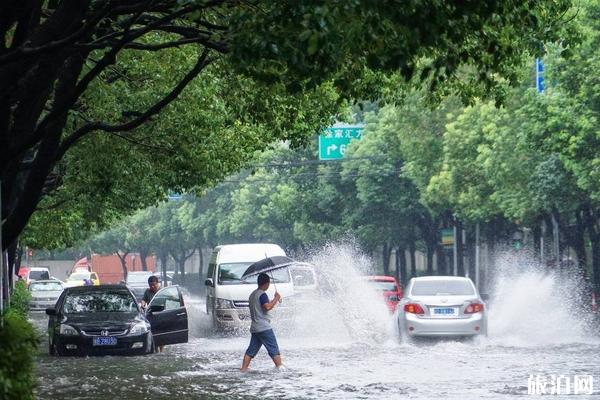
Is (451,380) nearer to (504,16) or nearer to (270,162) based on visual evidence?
(504,16)

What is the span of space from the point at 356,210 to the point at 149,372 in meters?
50.9

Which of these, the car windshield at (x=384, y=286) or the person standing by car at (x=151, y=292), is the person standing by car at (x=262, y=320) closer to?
the person standing by car at (x=151, y=292)

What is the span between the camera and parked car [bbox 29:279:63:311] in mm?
63516

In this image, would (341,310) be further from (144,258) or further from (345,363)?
(144,258)

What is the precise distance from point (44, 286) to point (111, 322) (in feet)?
134

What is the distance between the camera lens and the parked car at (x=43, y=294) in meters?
63.5

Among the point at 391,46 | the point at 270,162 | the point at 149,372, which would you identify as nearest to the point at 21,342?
the point at 391,46

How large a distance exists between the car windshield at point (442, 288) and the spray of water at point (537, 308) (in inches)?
51.1

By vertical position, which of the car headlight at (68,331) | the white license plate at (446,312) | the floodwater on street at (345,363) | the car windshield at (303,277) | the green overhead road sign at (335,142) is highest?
the green overhead road sign at (335,142)

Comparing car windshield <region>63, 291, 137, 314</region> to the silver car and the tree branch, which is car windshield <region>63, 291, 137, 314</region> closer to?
the silver car

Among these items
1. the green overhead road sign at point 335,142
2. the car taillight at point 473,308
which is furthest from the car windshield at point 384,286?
the car taillight at point 473,308

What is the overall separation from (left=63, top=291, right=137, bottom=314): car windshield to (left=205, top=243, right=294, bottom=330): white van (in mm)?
6741

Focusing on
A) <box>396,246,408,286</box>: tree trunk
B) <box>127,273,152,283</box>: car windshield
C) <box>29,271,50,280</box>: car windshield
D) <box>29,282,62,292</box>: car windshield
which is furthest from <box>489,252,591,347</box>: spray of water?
<box>29,271,50,280</box>: car windshield

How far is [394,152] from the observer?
2746 inches
